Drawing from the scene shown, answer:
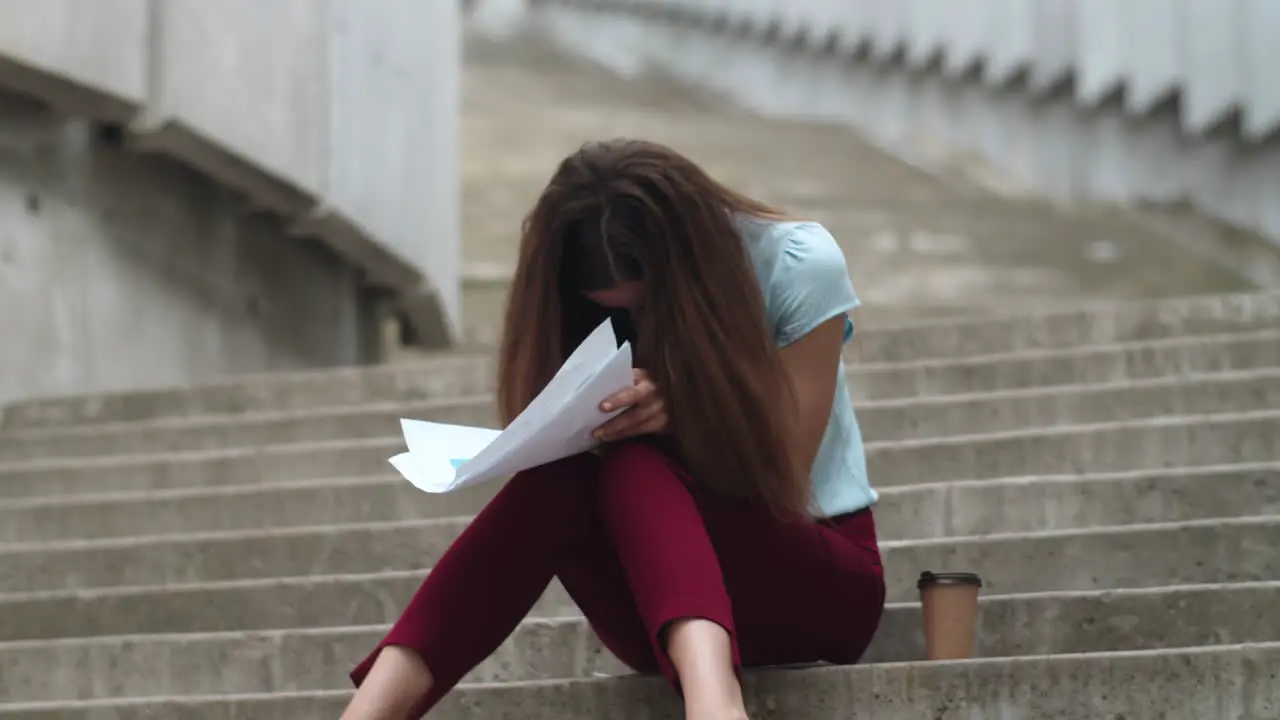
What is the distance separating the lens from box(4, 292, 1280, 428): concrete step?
4.50m

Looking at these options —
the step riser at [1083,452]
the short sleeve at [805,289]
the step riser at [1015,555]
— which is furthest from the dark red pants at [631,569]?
the step riser at [1083,452]

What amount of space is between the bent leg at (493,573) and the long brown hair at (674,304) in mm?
159

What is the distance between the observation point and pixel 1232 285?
902 cm

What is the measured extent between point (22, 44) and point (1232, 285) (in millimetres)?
5887

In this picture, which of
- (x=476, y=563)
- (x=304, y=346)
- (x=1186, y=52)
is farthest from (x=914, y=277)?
(x=476, y=563)

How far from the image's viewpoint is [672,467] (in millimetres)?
2357

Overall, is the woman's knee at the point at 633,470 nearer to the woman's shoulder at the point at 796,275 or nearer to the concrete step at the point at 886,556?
the woman's shoulder at the point at 796,275

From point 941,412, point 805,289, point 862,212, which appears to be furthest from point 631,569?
point 862,212

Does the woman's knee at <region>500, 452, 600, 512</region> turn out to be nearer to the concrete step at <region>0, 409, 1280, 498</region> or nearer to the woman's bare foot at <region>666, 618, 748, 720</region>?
the woman's bare foot at <region>666, 618, 748, 720</region>

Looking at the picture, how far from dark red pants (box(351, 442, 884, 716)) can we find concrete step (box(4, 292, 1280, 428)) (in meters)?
2.17

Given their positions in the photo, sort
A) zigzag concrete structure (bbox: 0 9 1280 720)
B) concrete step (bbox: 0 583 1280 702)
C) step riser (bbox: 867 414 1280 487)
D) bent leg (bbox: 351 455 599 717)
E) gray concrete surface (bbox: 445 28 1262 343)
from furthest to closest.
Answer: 1. gray concrete surface (bbox: 445 28 1262 343)
2. step riser (bbox: 867 414 1280 487)
3. concrete step (bbox: 0 583 1280 702)
4. zigzag concrete structure (bbox: 0 9 1280 720)
5. bent leg (bbox: 351 455 599 717)

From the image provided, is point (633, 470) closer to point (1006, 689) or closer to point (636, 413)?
point (636, 413)

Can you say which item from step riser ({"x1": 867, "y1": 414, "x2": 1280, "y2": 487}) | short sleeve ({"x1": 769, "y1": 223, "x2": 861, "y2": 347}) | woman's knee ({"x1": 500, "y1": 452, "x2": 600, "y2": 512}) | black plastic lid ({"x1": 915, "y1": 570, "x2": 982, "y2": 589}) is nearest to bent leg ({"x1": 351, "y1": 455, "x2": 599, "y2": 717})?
woman's knee ({"x1": 500, "y1": 452, "x2": 600, "y2": 512})

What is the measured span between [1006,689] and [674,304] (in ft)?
2.04
